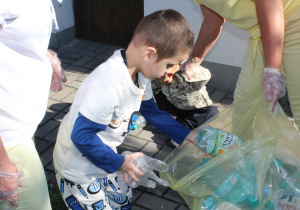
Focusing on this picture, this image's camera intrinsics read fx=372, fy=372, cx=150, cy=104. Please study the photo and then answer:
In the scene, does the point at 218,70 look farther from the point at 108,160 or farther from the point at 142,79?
the point at 108,160

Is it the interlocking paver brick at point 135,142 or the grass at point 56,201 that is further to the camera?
the interlocking paver brick at point 135,142

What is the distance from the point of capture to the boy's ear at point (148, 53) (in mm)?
1735

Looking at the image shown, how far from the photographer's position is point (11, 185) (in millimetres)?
1562

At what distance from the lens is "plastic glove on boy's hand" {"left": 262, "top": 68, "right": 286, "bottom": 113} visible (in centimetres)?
201

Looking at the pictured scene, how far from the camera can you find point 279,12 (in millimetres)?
1995

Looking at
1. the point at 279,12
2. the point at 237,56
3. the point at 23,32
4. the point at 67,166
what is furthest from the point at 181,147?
the point at 237,56

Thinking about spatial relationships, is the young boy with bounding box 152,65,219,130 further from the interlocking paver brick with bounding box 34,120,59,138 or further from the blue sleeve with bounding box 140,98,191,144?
the interlocking paver brick with bounding box 34,120,59,138

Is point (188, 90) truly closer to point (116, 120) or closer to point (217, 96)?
point (217, 96)

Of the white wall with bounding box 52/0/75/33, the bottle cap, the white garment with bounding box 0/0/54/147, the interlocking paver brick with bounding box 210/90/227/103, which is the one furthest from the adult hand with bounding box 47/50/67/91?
the white wall with bounding box 52/0/75/33

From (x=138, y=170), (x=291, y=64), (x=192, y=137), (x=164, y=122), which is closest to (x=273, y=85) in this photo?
(x=291, y=64)

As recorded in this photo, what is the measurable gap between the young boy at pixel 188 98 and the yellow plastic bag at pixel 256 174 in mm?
953

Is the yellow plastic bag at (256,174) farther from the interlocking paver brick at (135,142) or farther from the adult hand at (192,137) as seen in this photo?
the interlocking paver brick at (135,142)

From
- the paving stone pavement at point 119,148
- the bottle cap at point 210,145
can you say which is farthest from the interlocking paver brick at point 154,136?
the bottle cap at point 210,145

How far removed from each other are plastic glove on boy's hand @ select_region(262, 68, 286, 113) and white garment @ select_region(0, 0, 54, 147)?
1164 millimetres
